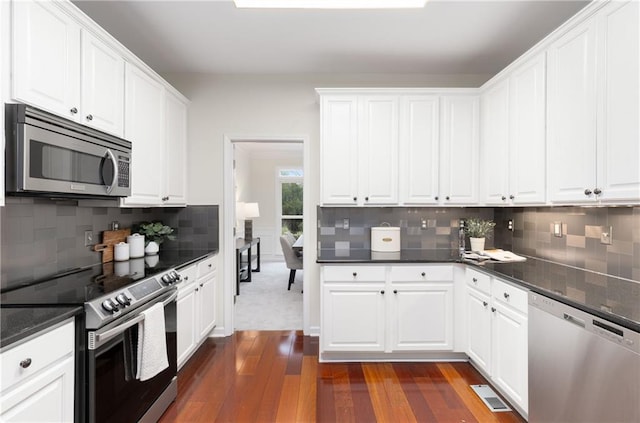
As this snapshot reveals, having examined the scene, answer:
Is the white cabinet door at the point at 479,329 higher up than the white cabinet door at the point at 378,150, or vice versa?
the white cabinet door at the point at 378,150

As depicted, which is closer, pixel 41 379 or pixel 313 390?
pixel 41 379

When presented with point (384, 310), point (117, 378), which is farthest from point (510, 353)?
point (117, 378)

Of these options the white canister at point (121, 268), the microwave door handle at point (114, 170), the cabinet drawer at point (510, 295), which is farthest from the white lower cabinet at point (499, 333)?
the microwave door handle at point (114, 170)

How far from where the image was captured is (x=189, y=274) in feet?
8.91

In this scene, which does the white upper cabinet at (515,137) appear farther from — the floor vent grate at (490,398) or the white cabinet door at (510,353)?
the floor vent grate at (490,398)

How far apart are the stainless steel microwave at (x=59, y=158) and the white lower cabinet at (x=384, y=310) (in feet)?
5.73

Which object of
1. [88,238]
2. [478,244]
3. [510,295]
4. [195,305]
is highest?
[88,238]

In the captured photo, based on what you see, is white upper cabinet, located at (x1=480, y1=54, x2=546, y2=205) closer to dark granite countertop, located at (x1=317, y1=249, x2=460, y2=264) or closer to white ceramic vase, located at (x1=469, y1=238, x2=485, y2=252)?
white ceramic vase, located at (x1=469, y1=238, x2=485, y2=252)

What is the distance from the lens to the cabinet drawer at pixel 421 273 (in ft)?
9.30

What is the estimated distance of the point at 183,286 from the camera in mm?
2602

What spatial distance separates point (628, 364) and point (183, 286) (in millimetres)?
2665

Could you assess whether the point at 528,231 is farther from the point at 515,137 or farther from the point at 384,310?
the point at 384,310

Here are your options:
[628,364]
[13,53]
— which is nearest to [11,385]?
[13,53]

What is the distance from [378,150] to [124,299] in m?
2.35
